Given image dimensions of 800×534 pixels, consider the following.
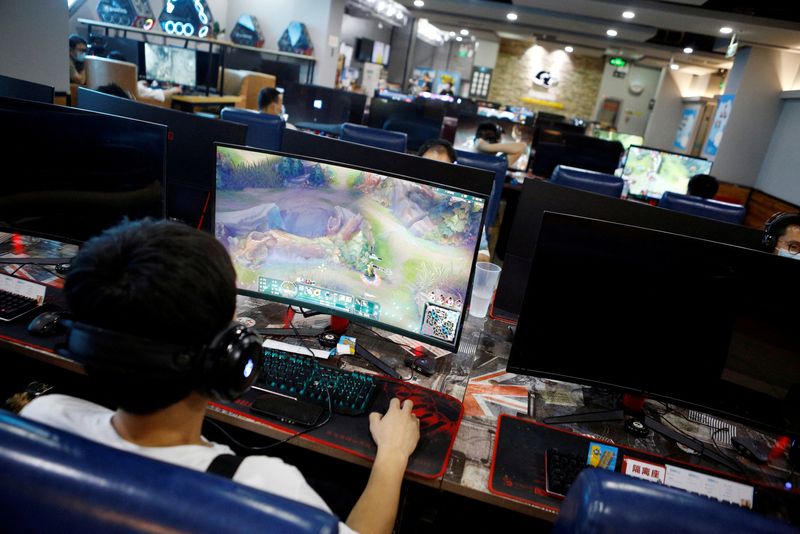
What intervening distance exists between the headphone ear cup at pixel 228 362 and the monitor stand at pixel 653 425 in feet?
2.67

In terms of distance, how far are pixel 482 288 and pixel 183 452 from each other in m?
1.28

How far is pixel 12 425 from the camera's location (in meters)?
0.56

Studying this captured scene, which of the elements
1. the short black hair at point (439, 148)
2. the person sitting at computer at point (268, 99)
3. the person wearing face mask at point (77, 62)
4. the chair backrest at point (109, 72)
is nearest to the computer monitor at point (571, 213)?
the short black hair at point (439, 148)

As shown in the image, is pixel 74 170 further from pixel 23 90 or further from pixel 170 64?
pixel 170 64

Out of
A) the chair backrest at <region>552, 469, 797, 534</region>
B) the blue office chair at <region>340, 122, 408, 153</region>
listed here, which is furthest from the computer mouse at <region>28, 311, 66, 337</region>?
the blue office chair at <region>340, 122, 408, 153</region>

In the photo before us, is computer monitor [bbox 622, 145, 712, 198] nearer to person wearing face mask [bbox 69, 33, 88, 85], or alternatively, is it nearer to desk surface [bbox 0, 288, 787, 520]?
desk surface [bbox 0, 288, 787, 520]

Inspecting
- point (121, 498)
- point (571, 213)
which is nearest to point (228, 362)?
point (121, 498)

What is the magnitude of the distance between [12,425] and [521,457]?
956 mm

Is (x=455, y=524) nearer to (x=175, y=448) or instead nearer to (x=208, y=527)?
(x=175, y=448)

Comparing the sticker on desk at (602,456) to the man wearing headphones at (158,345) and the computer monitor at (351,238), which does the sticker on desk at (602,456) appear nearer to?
the computer monitor at (351,238)

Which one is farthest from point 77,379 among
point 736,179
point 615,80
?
point 615,80

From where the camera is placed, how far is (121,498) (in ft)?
1.62

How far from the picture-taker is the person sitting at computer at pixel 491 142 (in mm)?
5133

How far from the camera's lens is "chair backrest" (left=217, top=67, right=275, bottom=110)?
7102 mm
